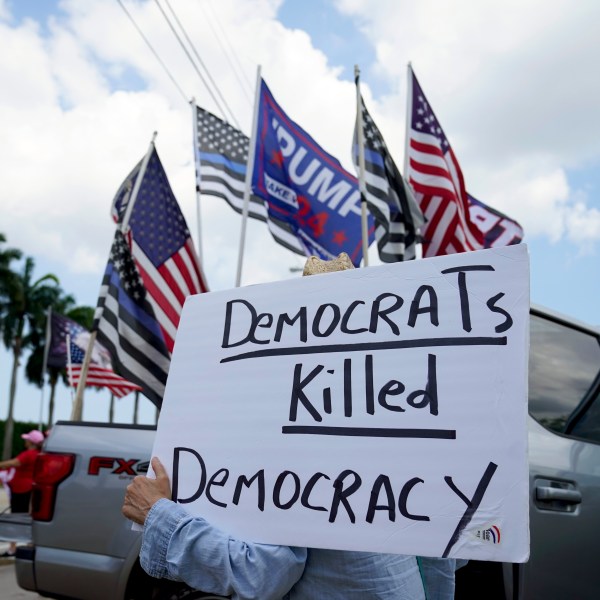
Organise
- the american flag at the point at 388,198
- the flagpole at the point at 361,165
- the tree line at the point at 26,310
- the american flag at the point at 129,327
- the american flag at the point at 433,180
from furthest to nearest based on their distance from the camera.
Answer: the tree line at the point at 26,310, the american flag at the point at 433,180, the american flag at the point at 388,198, the flagpole at the point at 361,165, the american flag at the point at 129,327

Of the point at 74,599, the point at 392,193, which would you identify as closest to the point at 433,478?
the point at 74,599

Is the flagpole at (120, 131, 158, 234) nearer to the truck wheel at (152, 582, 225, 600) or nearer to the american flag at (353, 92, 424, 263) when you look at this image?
the american flag at (353, 92, 424, 263)

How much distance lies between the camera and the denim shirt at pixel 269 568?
4.61 feet

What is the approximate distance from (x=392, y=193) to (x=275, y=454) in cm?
547

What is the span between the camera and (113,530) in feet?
10.0

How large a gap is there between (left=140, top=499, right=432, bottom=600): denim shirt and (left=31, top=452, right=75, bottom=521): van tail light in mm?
1894

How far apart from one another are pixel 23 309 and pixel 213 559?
145 ft

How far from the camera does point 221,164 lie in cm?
845

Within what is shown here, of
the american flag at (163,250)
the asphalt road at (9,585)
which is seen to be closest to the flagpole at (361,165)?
the american flag at (163,250)

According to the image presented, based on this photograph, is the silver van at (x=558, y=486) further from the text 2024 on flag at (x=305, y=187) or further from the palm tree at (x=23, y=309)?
the palm tree at (x=23, y=309)

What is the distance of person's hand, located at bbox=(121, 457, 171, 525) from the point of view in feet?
5.18

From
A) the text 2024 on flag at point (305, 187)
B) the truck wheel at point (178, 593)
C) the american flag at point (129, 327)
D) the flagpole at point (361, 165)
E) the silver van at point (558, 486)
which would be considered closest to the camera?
the silver van at point (558, 486)

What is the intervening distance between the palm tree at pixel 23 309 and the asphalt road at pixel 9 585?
35.7 m

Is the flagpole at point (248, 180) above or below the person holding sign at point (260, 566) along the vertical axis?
above
